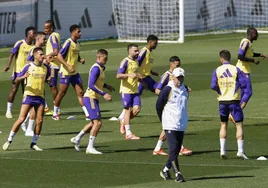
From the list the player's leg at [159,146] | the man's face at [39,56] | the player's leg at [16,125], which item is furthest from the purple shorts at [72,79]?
the player's leg at [159,146]

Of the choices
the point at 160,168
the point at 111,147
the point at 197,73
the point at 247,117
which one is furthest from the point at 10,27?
the point at 160,168

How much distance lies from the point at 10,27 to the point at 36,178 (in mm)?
28256

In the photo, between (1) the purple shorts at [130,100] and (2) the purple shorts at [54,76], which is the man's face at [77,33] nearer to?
(2) the purple shorts at [54,76]

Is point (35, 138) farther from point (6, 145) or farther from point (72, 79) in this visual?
point (72, 79)

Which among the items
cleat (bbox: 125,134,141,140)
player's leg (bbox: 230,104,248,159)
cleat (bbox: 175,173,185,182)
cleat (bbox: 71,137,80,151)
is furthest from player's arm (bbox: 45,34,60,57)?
cleat (bbox: 175,173,185,182)

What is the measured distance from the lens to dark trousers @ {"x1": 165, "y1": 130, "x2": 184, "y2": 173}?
59.9ft

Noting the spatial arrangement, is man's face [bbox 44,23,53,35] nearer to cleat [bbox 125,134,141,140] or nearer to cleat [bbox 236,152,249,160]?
cleat [bbox 125,134,141,140]

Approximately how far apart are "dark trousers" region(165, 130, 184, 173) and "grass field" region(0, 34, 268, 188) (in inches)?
11.8

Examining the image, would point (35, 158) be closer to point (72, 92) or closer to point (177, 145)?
point (177, 145)

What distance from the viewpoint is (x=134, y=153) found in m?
21.9

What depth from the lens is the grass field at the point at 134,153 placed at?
1845 centimetres

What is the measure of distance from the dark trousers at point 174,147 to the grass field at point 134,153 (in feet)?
0.99

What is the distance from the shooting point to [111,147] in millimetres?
22750

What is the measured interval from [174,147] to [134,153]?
3621mm
